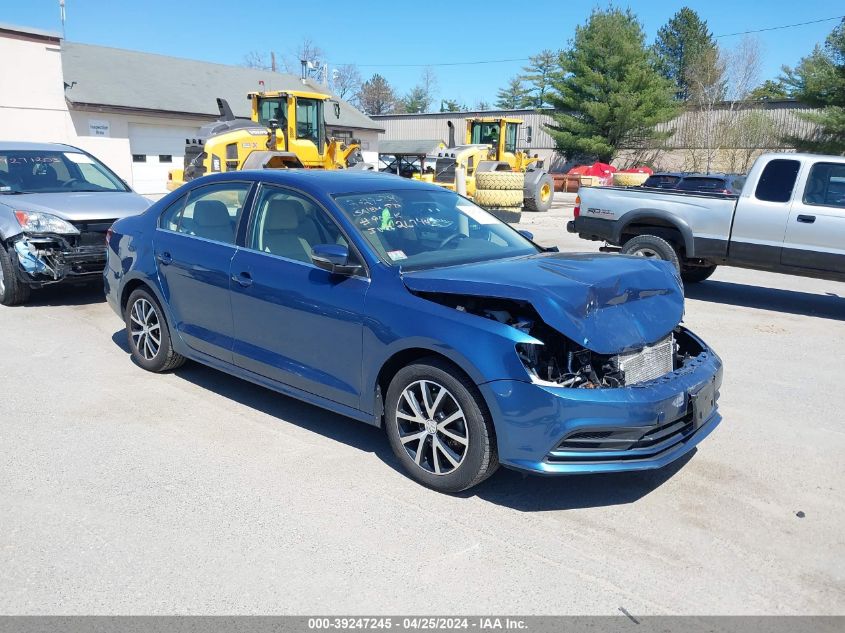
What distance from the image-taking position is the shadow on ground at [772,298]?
9.05m

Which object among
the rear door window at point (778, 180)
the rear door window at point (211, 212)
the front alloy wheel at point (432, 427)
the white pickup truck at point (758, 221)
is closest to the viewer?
the front alloy wheel at point (432, 427)

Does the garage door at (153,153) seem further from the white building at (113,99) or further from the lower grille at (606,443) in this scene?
the lower grille at (606,443)

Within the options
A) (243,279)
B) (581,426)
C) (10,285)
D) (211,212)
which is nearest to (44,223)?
(10,285)

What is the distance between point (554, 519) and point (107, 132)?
28.4 meters

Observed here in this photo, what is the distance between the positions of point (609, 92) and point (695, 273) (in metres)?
35.6

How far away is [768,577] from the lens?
3266 millimetres

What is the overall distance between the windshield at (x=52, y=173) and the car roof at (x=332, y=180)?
458cm

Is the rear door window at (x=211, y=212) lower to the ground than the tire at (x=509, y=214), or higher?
higher

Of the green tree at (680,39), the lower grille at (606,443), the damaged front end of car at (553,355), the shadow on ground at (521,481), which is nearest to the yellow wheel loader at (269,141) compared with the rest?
the shadow on ground at (521,481)

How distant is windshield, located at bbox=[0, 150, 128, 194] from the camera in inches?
348

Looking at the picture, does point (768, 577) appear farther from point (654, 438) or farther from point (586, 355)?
point (586, 355)

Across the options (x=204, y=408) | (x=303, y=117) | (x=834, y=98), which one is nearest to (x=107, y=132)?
(x=303, y=117)

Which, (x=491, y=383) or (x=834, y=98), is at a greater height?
(x=834, y=98)

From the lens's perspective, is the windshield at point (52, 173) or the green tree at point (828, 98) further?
the green tree at point (828, 98)
